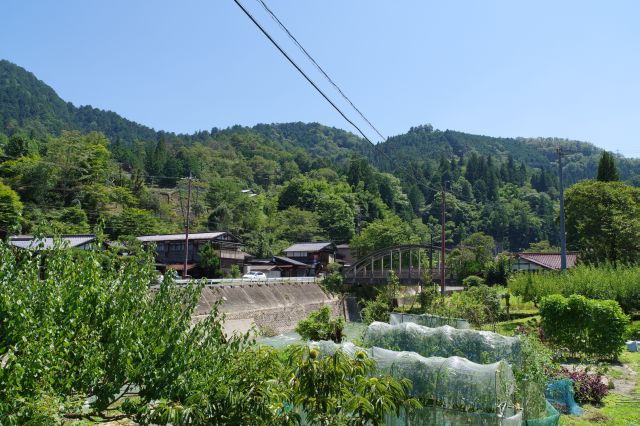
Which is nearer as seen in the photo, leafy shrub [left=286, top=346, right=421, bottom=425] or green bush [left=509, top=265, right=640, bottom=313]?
leafy shrub [left=286, top=346, right=421, bottom=425]

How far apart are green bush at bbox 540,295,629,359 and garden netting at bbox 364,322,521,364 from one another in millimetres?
7200

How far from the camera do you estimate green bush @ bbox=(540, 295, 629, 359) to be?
60.0 feet

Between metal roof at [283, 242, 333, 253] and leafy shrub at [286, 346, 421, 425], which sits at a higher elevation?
leafy shrub at [286, 346, 421, 425]

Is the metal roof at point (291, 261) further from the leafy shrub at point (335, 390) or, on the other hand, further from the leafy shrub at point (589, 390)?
the leafy shrub at point (335, 390)

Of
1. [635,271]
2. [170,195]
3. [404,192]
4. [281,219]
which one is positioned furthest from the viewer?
[404,192]

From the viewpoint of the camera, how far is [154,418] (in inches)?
209

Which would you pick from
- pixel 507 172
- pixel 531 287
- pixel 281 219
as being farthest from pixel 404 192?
pixel 531 287

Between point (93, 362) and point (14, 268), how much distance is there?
1.63 metres

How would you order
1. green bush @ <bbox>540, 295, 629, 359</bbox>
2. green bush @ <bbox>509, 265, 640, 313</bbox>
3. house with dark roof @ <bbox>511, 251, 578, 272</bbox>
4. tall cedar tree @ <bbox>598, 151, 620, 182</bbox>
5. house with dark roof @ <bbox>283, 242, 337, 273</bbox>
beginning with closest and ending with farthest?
green bush @ <bbox>540, 295, 629, 359</bbox> → green bush @ <bbox>509, 265, 640, 313</bbox> → house with dark roof @ <bbox>511, 251, 578, 272</bbox> → tall cedar tree @ <bbox>598, 151, 620, 182</bbox> → house with dark roof @ <bbox>283, 242, 337, 273</bbox>

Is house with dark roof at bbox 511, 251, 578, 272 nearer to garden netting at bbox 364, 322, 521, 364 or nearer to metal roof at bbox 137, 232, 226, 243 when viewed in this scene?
metal roof at bbox 137, 232, 226, 243

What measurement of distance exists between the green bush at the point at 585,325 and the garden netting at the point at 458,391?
1047 centimetres

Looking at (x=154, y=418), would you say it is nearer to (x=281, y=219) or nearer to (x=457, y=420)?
(x=457, y=420)

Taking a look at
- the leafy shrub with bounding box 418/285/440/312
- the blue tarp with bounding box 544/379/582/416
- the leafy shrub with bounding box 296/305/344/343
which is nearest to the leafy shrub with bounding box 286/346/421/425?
the blue tarp with bounding box 544/379/582/416

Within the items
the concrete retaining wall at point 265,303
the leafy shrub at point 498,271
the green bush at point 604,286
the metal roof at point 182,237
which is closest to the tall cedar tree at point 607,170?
the leafy shrub at point 498,271
